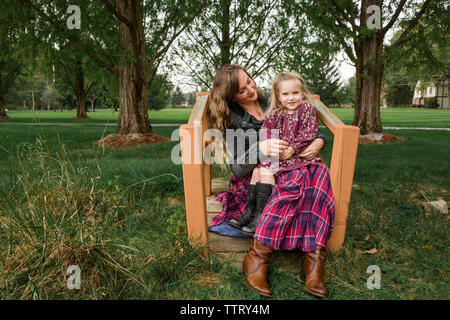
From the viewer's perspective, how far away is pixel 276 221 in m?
2.02

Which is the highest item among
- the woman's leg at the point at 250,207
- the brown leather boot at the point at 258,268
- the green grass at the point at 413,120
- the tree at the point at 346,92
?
the tree at the point at 346,92

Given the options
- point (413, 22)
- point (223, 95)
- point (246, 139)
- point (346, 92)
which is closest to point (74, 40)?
point (223, 95)

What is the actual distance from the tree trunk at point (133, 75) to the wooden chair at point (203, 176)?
558 cm

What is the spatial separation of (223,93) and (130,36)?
569 cm

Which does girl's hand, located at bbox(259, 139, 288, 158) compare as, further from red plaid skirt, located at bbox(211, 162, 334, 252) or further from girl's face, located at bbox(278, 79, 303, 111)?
girl's face, located at bbox(278, 79, 303, 111)

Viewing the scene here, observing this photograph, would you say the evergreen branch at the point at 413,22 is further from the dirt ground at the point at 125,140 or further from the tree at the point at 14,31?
the tree at the point at 14,31

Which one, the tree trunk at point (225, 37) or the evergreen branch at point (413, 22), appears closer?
the evergreen branch at point (413, 22)

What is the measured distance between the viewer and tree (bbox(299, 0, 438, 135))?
6.84m

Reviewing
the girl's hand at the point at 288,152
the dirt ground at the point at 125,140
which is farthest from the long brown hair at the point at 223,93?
the dirt ground at the point at 125,140

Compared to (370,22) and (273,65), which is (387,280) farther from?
(273,65)

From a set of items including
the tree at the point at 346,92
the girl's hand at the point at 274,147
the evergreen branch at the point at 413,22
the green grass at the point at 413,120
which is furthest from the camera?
the tree at the point at 346,92

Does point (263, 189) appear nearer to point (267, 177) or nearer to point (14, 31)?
point (267, 177)

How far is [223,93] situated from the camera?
2.52m

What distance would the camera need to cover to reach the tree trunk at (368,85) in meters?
7.77
